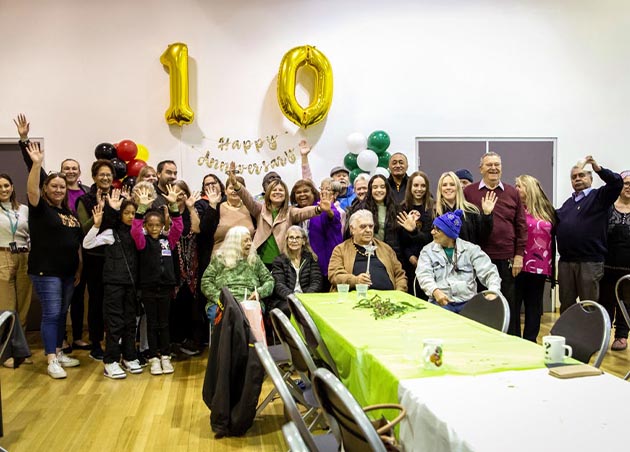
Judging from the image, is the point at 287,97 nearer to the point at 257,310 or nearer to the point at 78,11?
the point at 78,11

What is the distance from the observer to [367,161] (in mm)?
6059

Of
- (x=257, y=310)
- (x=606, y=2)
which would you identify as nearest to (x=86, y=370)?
(x=257, y=310)

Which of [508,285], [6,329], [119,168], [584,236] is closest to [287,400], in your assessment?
[6,329]

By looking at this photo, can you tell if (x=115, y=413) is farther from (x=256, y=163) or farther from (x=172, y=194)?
(x=256, y=163)

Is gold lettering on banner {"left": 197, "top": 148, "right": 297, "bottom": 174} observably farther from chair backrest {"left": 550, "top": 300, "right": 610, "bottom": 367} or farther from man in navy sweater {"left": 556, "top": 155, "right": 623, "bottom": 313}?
chair backrest {"left": 550, "top": 300, "right": 610, "bottom": 367}

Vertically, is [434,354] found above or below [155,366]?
above

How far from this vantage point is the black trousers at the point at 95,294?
15.0ft

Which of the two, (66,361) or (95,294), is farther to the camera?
(95,294)

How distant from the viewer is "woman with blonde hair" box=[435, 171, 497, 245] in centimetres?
398

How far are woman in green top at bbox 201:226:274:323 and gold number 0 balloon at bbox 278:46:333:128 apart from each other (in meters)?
2.46

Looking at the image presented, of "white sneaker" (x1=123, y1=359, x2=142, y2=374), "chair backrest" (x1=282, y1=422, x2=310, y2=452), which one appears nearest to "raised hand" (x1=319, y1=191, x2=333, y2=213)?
"white sneaker" (x1=123, y1=359, x2=142, y2=374)

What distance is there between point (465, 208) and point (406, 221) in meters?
0.44

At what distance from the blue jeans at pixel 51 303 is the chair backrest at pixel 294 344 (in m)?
2.35

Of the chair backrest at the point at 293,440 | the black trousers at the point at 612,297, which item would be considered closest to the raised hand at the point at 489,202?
the black trousers at the point at 612,297
